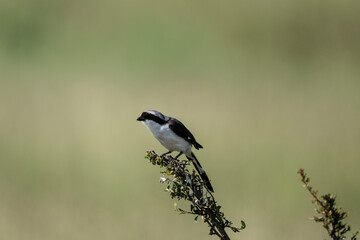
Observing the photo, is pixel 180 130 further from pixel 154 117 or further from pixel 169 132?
pixel 154 117

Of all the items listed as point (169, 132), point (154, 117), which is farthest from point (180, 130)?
point (154, 117)

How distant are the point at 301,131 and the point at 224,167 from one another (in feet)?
9.52

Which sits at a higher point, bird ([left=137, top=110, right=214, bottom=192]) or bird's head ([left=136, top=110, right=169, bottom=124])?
bird's head ([left=136, top=110, right=169, bottom=124])

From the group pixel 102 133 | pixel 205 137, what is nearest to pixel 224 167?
pixel 205 137

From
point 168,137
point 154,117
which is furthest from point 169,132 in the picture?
point 154,117

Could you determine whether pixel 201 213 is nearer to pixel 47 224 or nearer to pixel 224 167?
pixel 47 224

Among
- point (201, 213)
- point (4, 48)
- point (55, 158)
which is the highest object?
point (4, 48)

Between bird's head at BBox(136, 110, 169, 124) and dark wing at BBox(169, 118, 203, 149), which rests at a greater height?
bird's head at BBox(136, 110, 169, 124)

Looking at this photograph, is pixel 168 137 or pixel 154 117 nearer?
pixel 168 137

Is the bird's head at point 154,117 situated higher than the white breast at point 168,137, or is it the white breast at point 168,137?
the bird's head at point 154,117

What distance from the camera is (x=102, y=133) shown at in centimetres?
1573

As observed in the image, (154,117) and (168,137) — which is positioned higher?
(154,117)

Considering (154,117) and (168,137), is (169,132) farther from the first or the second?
(154,117)

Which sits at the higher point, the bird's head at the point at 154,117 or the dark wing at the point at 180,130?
the bird's head at the point at 154,117
